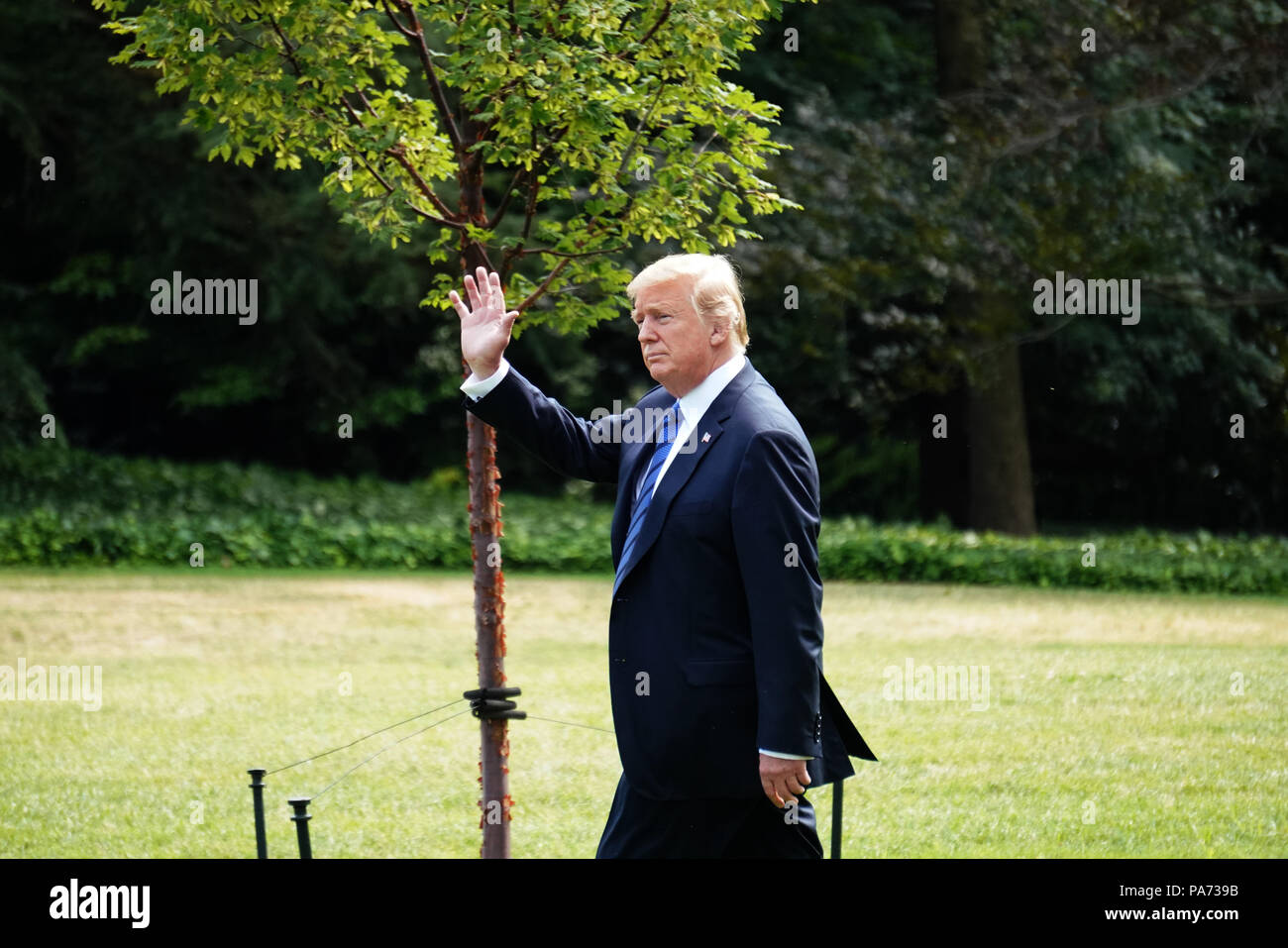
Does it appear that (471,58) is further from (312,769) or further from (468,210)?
(312,769)

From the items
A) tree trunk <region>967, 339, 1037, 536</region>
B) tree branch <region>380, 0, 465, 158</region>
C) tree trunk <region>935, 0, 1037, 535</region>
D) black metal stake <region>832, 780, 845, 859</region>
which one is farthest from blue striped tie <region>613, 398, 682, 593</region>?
tree trunk <region>967, 339, 1037, 536</region>

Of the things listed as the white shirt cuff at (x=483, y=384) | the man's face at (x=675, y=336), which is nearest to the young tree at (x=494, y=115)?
the white shirt cuff at (x=483, y=384)

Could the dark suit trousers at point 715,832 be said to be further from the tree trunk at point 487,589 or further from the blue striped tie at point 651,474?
the tree trunk at point 487,589

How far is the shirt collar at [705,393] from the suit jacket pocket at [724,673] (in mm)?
628

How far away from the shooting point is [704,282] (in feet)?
12.9

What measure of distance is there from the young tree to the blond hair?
1.19 meters

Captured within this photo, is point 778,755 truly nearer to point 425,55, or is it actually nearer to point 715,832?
point 715,832

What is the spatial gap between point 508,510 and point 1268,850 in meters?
16.6

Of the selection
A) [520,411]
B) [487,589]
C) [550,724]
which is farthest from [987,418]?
[520,411]

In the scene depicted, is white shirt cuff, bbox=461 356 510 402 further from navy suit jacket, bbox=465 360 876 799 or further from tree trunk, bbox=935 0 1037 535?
tree trunk, bbox=935 0 1037 535

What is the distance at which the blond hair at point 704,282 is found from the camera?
3918 millimetres

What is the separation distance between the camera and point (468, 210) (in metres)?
5.38

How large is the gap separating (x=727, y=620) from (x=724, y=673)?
0.43 ft

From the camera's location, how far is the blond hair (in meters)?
3.92
